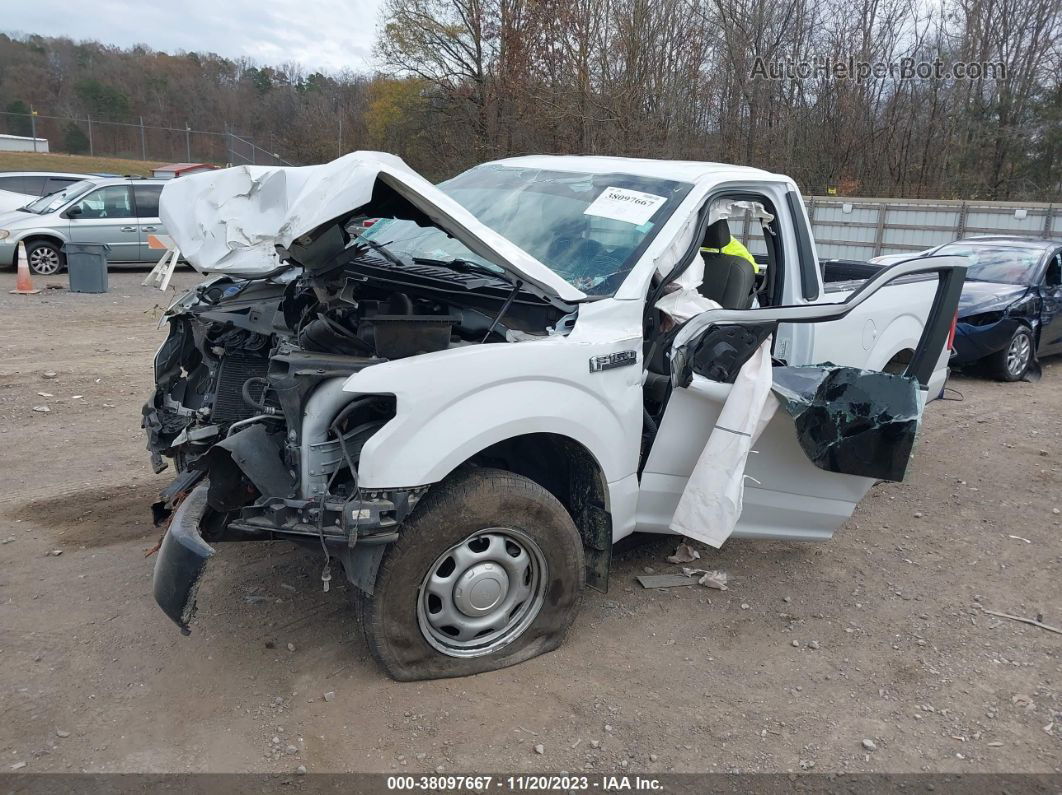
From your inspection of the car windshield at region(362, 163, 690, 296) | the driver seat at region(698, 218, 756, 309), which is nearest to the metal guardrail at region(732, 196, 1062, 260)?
the driver seat at region(698, 218, 756, 309)

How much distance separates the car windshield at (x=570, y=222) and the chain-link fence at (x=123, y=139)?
132 feet

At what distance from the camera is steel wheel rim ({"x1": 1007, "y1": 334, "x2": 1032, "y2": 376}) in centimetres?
942

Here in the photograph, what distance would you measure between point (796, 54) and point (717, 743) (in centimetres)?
2970

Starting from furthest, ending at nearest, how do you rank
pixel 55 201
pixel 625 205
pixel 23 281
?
pixel 55 201
pixel 23 281
pixel 625 205

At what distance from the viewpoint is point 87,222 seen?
48.4ft

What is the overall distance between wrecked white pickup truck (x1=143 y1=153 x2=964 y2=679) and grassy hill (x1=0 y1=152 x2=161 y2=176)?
34209 mm

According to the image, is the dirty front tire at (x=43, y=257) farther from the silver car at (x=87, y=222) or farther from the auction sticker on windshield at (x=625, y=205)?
the auction sticker on windshield at (x=625, y=205)

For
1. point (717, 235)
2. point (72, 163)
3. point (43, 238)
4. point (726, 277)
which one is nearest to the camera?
point (717, 235)

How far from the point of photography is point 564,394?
128 inches

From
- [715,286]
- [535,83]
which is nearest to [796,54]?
[535,83]

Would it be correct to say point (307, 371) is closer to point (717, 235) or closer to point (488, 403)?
point (488, 403)

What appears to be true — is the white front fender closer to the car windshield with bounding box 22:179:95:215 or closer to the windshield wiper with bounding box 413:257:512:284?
the windshield wiper with bounding box 413:257:512:284

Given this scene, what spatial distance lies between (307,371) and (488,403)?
27.1 inches

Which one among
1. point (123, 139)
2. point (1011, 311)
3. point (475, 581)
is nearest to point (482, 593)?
point (475, 581)
